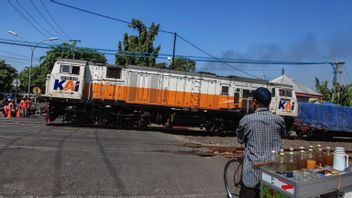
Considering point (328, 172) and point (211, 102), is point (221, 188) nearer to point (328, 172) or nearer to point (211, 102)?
point (328, 172)

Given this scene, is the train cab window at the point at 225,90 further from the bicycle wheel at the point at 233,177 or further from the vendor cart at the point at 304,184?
the vendor cart at the point at 304,184

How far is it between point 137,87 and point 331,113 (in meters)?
14.7

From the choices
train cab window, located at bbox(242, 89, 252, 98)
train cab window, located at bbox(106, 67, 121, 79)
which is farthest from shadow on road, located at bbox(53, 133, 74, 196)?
train cab window, located at bbox(242, 89, 252, 98)

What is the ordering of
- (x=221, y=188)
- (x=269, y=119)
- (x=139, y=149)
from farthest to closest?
(x=139, y=149), (x=221, y=188), (x=269, y=119)

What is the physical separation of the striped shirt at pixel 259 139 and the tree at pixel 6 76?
85.5 m

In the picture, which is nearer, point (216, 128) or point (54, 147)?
point (54, 147)

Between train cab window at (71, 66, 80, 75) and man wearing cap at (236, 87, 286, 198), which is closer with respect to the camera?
man wearing cap at (236, 87, 286, 198)

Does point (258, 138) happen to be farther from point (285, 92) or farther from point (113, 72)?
point (285, 92)

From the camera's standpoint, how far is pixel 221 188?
8633 millimetres

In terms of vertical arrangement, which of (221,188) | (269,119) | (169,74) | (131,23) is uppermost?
(131,23)

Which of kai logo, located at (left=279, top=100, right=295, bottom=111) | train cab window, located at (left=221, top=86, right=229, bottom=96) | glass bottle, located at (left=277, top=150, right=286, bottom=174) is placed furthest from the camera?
kai logo, located at (left=279, top=100, right=295, bottom=111)

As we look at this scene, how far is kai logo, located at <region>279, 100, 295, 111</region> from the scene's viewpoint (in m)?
28.1

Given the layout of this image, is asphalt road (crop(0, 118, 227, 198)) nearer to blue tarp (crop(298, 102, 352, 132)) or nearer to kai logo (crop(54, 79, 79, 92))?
kai logo (crop(54, 79, 79, 92))

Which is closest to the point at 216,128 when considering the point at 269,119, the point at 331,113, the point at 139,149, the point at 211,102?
the point at 211,102
